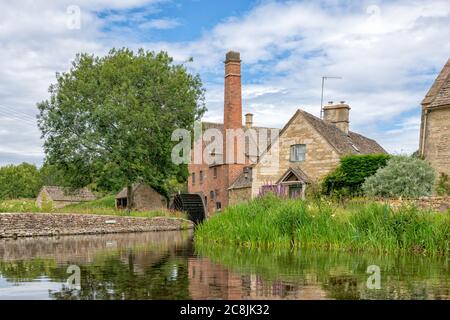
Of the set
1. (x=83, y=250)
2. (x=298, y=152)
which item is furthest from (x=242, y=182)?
(x=83, y=250)

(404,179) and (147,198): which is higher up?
(404,179)

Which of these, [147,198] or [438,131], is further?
[147,198]

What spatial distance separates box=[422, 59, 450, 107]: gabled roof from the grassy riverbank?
539 inches

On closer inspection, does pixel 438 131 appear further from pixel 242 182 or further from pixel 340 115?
pixel 242 182

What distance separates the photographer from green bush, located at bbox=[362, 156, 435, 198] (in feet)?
79.0

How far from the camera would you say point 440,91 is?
28406 mm


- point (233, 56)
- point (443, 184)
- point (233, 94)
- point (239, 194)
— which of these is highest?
point (233, 56)

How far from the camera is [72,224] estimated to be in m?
31.1

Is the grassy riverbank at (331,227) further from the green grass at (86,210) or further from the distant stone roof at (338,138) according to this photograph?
the green grass at (86,210)

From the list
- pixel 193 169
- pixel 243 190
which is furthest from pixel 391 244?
pixel 193 169

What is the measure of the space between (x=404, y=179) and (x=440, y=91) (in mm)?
7158

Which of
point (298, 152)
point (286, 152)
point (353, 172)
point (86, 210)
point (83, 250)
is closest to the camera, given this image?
point (83, 250)

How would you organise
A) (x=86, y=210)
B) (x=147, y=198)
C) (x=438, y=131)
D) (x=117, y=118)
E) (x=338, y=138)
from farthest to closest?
(x=147, y=198)
(x=117, y=118)
(x=338, y=138)
(x=86, y=210)
(x=438, y=131)

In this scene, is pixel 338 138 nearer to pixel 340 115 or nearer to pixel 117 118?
pixel 340 115
